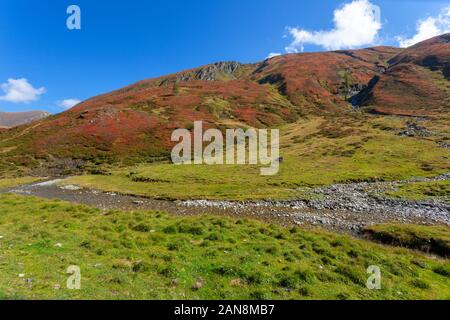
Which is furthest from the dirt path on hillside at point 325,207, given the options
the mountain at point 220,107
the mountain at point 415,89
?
the mountain at point 415,89

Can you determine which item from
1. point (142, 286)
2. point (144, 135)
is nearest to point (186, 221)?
point (142, 286)

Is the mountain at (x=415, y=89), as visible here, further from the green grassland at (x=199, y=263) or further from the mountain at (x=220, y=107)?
the green grassland at (x=199, y=263)

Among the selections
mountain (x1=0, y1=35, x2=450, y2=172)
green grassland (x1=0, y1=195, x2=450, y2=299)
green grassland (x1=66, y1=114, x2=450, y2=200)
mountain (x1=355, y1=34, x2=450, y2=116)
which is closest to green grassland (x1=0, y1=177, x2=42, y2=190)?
green grassland (x1=66, y1=114, x2=450, y2=200)

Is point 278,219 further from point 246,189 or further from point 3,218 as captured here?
point 3,218

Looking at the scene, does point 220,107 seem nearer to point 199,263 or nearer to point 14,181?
point 14,181

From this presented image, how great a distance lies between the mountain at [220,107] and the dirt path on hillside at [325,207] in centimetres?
3408

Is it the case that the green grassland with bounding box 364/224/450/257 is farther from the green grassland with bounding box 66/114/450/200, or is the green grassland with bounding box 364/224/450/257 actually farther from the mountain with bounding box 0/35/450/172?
the mountain with bounding box 0/35/450/172

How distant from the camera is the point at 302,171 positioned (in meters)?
44.5

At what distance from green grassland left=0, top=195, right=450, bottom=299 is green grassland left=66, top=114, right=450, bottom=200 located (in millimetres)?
14554

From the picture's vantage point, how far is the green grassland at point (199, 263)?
11844 mm

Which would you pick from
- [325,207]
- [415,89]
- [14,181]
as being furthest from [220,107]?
[325,207]

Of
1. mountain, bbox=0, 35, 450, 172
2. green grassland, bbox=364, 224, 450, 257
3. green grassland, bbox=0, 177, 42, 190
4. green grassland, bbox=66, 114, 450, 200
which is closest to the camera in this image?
green grassland, bbox=364, 224, 450, 257

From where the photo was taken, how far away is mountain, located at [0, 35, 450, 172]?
232 feet
